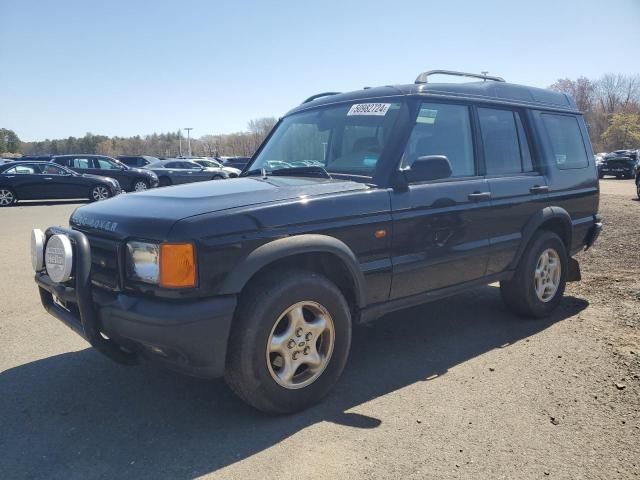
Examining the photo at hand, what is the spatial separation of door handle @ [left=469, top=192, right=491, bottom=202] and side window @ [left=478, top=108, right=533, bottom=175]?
249 millimetres

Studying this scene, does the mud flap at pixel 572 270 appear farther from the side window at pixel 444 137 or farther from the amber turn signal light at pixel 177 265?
the amber turn signal light at pixel 177 265

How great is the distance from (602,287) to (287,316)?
4497 mm

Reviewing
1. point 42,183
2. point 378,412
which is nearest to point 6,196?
point 42,183

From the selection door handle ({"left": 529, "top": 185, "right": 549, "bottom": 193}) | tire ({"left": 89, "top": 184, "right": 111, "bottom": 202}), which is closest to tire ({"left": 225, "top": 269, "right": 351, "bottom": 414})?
door handle ({"left": 529, "top": 185, "right": 549, "bottom": 193})

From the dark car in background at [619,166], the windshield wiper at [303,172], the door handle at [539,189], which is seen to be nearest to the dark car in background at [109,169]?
the windshield wiper at [303,172]

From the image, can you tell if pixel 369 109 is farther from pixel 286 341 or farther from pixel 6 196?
pixel 6 196

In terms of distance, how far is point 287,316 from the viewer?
10.1 feet

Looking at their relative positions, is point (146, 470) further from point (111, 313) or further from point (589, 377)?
point (589, 377)

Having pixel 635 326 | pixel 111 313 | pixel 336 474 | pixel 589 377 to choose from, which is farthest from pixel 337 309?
pixel 635 326

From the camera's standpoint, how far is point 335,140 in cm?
410

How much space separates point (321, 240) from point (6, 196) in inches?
698

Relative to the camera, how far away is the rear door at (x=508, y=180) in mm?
4371

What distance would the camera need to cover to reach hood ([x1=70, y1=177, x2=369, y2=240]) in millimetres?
2863

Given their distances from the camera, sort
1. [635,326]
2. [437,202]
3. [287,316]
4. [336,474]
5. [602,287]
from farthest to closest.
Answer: [602,287] < [635,326] < [437,202] < [287,316] < [336,474]
